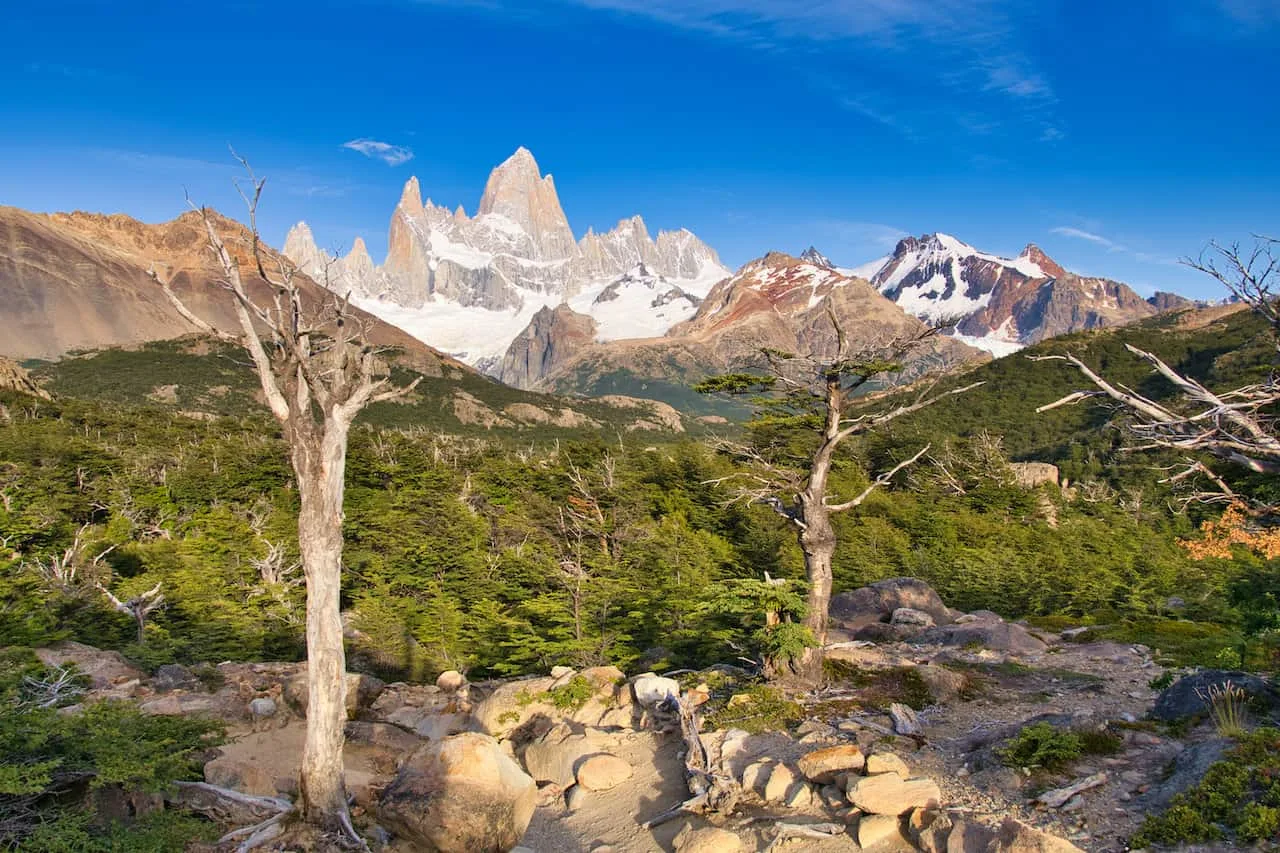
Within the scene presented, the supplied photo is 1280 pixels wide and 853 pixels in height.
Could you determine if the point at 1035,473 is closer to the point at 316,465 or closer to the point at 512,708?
the point at 512,708

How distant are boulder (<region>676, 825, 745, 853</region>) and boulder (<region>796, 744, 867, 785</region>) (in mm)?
1670

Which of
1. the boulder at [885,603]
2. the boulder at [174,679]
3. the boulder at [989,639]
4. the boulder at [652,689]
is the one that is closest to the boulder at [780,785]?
the boulder at [652,689]

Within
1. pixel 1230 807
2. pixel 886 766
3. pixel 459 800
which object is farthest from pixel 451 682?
pixel 1230 807

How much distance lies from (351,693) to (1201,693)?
18.4 meters

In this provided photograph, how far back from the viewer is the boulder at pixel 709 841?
9.37 m

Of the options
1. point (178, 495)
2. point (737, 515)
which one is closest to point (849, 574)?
point (737, 515)

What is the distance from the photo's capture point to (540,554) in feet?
104

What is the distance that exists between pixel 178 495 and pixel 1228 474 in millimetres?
52457

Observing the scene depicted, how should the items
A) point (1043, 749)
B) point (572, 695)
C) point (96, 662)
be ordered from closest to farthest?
point (1043, 749) < point (572, 695) < point (96, 662)

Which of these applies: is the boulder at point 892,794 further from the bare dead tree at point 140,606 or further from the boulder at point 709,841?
the bare dead tree at point 140,606

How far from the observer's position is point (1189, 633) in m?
22.0

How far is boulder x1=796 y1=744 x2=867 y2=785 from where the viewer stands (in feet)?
34.3

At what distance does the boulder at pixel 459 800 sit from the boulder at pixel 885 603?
665 inches

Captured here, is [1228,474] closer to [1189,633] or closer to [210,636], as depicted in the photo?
[1189,633]
